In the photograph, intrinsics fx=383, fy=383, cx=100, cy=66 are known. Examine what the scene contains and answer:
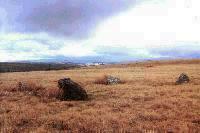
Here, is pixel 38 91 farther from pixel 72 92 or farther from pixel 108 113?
pixel 108 113

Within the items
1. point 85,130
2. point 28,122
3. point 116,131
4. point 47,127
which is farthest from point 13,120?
point 116,131

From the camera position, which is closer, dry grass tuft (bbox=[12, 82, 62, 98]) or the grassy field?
the grassy field

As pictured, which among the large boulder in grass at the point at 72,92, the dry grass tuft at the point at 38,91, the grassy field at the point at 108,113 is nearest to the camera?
the grassy field at the point at 108,113

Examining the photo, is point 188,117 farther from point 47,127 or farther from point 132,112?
point 47,127

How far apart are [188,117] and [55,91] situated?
12.7 m

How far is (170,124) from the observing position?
1784cm

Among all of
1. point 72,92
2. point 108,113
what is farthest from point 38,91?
point 108,113

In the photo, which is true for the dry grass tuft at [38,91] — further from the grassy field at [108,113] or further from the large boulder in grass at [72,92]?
the large boulder in grass at [72,92]

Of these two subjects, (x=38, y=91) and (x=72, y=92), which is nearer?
(x=72, y=92)

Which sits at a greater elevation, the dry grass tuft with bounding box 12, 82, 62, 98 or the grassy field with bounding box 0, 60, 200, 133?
the dry grass tuft with bounding box 12, 82, 62, 98

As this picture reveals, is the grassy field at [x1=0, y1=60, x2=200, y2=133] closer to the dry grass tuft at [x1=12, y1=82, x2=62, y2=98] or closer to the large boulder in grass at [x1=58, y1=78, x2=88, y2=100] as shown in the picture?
the dry grass tuft at [x1=12, y1=82, x2=62, y2=98]

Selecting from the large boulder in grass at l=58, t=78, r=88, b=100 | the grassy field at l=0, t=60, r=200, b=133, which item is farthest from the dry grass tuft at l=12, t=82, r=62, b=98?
the large boulder in grass at l=58, t=78, r=88, b=100

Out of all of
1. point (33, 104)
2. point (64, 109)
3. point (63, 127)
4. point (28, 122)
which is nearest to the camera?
point (63, 127)

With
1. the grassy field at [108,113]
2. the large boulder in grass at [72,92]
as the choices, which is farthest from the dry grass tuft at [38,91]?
the large boulder in grass at [72,92]
